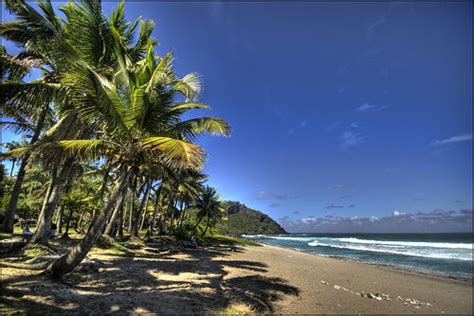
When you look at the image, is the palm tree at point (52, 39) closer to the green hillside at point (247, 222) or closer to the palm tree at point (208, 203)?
the palm tree at point (208, 203)

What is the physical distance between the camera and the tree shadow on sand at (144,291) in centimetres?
498

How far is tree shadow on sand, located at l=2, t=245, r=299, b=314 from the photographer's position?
4.98 meters

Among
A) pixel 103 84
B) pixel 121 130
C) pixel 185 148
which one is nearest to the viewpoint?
pixel 185 148

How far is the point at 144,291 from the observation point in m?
6.68

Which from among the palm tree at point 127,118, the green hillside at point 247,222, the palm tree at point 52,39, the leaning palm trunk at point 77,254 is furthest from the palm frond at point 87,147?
the green hillside at point 247,222

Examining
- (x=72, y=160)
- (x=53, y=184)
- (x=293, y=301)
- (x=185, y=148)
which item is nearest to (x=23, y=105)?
(x=72, y=160)

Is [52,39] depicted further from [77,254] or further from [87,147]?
[77,254]

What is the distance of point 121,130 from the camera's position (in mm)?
6602

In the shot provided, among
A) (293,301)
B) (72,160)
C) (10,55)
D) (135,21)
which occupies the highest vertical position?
(135,21)

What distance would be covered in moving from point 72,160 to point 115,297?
218 inches

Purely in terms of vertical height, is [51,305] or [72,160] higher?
[72,160]

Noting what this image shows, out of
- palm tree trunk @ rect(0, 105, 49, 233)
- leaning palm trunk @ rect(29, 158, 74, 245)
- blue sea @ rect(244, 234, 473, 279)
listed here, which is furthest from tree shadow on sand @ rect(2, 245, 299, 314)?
blue sea @ rect(244, 234, 473, 279)

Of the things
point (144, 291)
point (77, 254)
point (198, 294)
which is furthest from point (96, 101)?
point (198, 294)

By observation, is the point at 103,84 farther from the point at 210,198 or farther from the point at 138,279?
the point at 210,198
